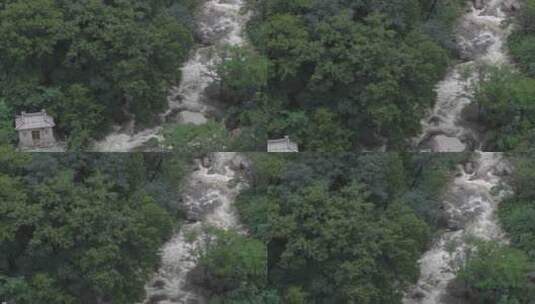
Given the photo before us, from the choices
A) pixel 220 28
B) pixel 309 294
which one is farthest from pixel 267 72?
pixel 309 294

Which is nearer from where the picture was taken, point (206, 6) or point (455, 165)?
point (455, 165)

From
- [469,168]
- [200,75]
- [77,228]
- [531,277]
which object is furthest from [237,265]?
[531,277]

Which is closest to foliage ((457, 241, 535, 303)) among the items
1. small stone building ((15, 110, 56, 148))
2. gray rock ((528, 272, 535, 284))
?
gray rock ((528, 272, 535, 284))

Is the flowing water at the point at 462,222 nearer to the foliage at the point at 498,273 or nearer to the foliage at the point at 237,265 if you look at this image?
the foliage at the point at 498,273

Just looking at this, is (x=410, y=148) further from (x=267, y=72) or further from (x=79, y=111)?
(x=79, y=111)

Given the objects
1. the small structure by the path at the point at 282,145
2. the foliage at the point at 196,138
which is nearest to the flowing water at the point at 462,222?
the small structure by the path at the point at 282,145
